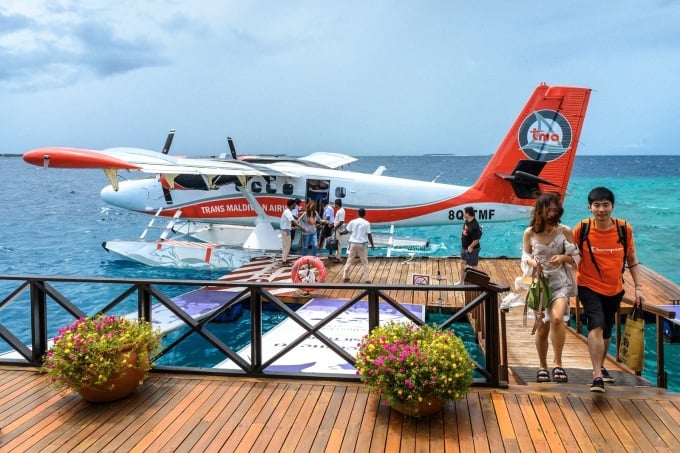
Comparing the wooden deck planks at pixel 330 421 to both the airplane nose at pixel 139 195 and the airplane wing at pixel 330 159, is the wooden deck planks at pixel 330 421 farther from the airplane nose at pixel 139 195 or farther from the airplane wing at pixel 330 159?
the airplane wing at pixel 330 159

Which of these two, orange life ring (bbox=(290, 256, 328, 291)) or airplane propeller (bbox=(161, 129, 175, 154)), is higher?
airplane propeller (bbox=(161, 129, 175, 154))

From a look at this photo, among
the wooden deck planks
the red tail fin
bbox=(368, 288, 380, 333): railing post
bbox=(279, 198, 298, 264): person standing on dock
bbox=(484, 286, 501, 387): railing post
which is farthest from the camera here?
the red tail fin

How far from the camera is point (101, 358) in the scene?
4.02 metres

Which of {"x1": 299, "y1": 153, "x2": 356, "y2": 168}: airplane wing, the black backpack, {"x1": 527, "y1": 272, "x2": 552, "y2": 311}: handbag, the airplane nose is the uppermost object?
{"x1": 299, "y1": 153, "x2": 356, "y2": 168}: airplane wing

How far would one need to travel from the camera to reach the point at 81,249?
75.3ft

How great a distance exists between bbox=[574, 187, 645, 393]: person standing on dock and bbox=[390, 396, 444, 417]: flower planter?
1410 millimetres

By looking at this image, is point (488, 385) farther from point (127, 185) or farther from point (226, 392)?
point (127, 185)

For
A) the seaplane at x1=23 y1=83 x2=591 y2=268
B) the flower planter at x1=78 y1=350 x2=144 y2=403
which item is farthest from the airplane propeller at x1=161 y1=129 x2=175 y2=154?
the flower planter at x1=78 y1=350 x2=144 y2=403

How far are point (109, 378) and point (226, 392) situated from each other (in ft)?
3.19

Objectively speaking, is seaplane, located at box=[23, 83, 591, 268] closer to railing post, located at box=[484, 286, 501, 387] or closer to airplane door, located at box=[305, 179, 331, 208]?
airplane door, located at box=[305, 179, 331, 208]

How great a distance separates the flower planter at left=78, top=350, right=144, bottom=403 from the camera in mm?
4145

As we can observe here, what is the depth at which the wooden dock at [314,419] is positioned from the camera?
3.55 metres

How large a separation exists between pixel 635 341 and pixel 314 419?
2906 mm

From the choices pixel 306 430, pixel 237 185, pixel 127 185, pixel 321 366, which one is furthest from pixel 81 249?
pixel 306 430
